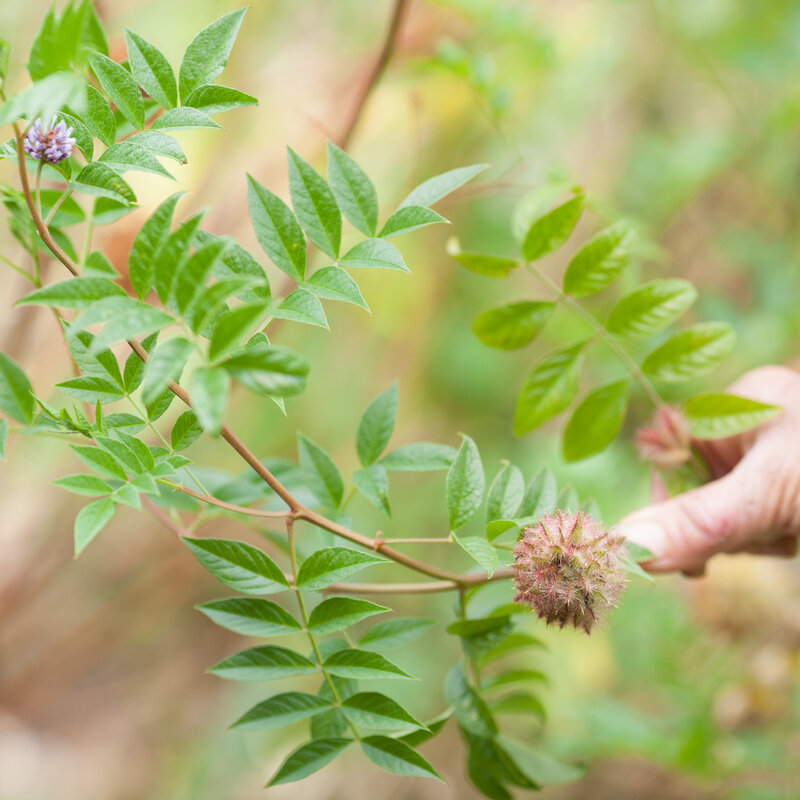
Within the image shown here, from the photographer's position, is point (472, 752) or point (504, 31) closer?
point (472, 752)

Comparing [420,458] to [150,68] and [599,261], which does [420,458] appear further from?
[150,68]

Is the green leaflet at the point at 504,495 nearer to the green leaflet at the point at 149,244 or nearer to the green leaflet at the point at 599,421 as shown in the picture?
the green leaflet at the point at 599,421

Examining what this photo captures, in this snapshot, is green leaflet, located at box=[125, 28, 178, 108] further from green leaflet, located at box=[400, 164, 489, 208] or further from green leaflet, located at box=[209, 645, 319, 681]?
green leaflet, located at box=[209, 645, 319, 681]

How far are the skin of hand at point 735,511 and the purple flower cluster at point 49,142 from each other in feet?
1.87

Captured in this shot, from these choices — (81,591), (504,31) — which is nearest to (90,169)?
(504,31)

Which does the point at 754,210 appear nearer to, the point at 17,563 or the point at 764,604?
the point at 764,604

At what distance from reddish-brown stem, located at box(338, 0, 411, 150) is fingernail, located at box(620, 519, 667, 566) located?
0.58m

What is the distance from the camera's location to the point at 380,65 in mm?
941

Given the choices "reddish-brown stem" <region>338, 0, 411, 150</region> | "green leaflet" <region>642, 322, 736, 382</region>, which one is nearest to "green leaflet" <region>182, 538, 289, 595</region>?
"green leaflet" <region>642, 322, 736, 382</region>

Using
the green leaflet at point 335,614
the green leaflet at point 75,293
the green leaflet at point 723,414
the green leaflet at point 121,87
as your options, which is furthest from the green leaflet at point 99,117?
the green leaflet at point 723,414

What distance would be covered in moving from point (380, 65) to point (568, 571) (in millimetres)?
691

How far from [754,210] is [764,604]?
122 cm

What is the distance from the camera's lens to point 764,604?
124cm

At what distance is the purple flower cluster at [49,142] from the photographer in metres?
0.48
